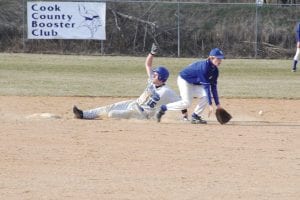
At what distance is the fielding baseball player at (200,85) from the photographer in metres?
11.9

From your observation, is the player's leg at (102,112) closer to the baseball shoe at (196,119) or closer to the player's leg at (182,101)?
the player's leg at (182,101)

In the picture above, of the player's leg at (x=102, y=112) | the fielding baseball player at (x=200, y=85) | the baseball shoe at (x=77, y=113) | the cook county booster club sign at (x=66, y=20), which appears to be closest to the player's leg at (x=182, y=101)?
the fielding baseball player at (x=200, y=85)

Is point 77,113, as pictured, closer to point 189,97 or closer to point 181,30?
point 189,97

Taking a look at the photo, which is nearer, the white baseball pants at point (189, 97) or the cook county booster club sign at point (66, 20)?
the white baseball pants at point (189, 97)

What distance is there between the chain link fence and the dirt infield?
61.6 feet

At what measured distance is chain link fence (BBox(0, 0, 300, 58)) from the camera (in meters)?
31.7

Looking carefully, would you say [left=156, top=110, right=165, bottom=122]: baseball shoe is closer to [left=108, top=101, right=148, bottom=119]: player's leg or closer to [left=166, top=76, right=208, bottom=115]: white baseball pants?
[left=166, top=76, right=208, bottom=115]: white baseball pants

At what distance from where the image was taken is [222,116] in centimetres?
1185

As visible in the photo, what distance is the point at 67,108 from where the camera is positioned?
46.7 ft

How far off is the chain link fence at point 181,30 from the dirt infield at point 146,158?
18768 millimetres

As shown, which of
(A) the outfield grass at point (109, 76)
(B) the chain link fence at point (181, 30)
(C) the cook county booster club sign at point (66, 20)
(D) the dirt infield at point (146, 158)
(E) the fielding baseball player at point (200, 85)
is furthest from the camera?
(B) the chain link fence at point (181, 30)

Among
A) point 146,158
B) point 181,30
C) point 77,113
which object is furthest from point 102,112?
point 181,30

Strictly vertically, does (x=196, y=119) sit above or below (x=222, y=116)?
below

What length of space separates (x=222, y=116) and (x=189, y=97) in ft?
2.29
